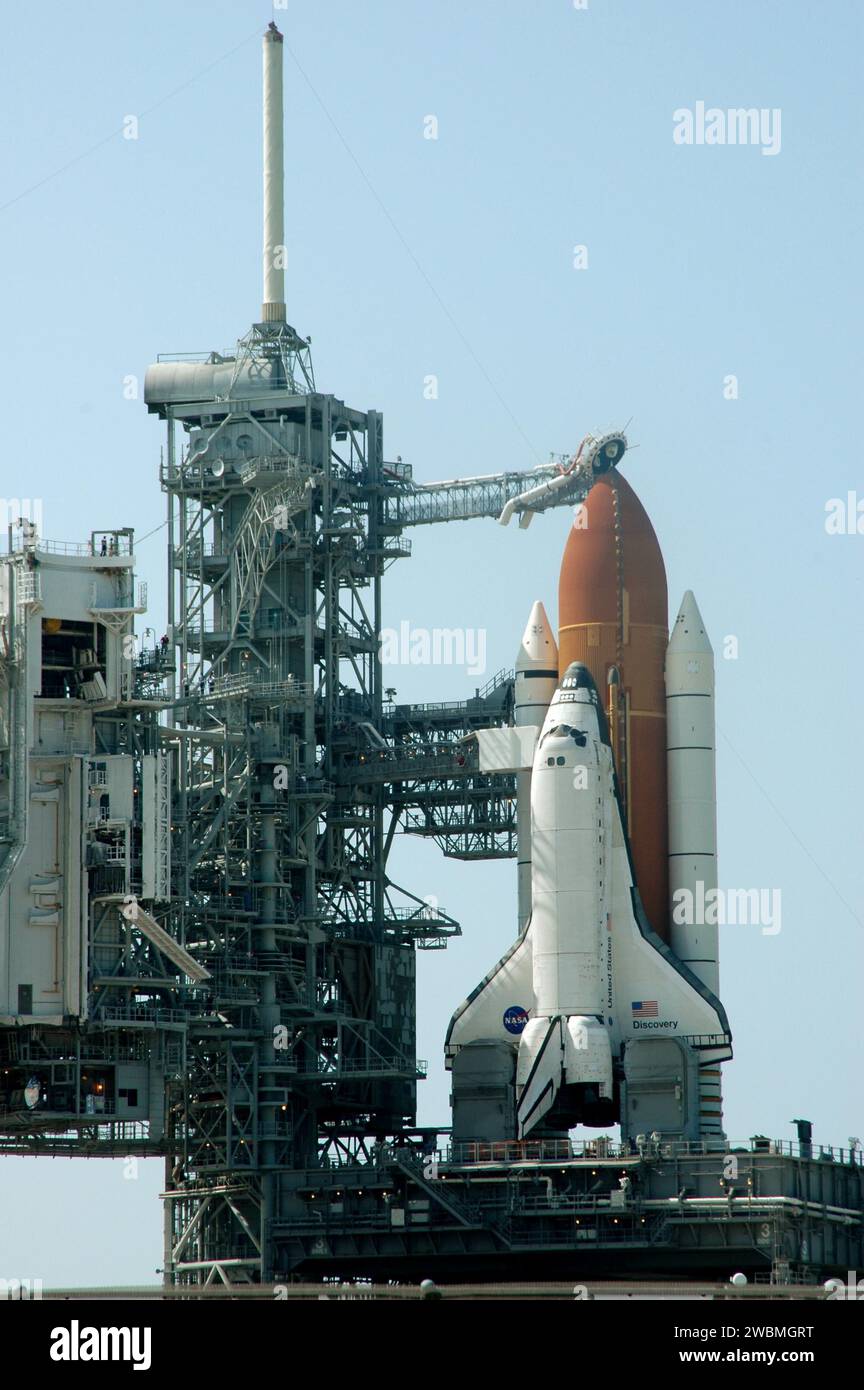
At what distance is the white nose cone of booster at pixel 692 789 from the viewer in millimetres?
90625

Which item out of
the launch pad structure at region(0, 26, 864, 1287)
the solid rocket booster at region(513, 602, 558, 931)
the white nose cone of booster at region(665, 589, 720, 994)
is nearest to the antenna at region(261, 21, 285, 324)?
the launch pad structure at region(0, 26, 864, 1287)

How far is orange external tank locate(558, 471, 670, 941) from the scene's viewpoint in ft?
301

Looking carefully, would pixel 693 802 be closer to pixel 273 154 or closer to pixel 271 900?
pixel 271 900

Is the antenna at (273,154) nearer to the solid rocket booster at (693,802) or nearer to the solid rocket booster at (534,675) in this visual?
the solid rocket booster at (534,675)

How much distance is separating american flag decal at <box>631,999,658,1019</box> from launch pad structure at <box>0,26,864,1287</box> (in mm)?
3989

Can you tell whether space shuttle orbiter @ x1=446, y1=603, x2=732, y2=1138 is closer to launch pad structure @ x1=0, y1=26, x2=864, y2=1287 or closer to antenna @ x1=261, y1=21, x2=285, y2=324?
launch pad structure @ x1=0, y1=26, x2=864, y2=1287

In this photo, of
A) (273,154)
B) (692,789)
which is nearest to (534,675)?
(692,789)

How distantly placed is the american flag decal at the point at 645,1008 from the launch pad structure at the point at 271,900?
399cm

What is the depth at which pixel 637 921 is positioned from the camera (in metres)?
88.8

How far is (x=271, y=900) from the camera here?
93.5 meters

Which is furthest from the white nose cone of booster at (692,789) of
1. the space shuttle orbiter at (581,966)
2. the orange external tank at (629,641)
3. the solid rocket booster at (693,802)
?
the space shuttle orbiter at (581,966)
